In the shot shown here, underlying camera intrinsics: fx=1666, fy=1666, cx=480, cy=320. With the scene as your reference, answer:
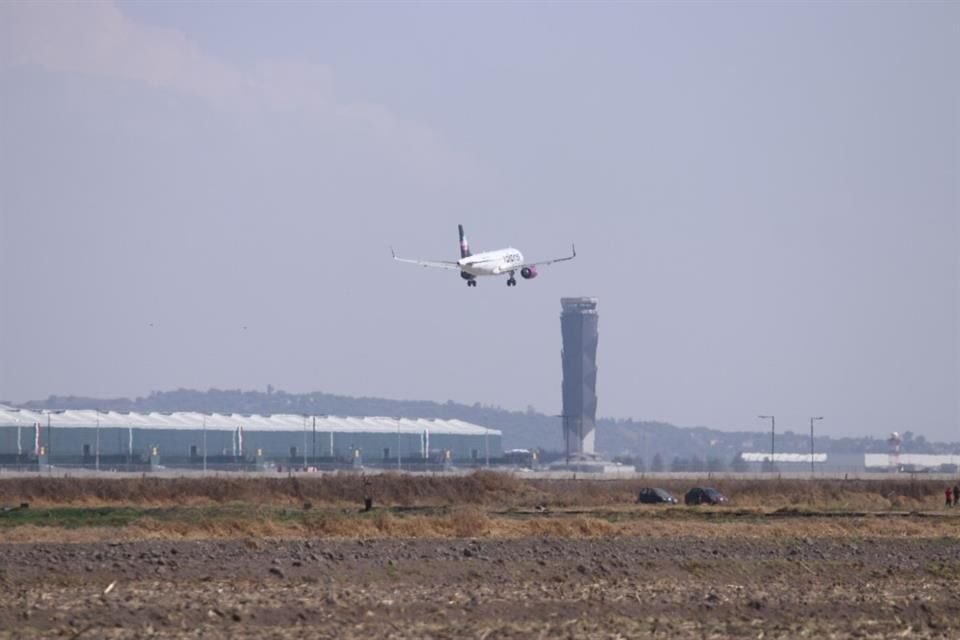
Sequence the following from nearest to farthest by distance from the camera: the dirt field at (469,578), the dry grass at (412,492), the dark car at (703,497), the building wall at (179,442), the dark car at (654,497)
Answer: the dirt field at (469,578) < the dry grass at (412,492) < the dark car at (703,497) < the dark car at (654,497) < the building wall at (179,442)

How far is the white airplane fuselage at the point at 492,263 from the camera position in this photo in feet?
314

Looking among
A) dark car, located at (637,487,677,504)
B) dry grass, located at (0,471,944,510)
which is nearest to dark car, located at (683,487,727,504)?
dark car, located at (637,487,677,504)

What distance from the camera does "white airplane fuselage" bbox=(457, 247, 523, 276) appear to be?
3770 inches

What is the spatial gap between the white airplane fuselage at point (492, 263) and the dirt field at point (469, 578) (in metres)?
37.6

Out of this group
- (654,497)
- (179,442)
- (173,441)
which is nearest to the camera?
(654,497)

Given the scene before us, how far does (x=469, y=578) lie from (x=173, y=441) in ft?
477

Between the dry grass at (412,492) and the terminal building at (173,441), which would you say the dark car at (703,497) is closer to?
the dry grass at (412,492)

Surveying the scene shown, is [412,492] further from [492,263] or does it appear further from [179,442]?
[179,442]

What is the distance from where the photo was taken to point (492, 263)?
97.4 meters

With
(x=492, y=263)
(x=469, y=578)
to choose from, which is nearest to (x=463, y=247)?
(x=492, y=263)

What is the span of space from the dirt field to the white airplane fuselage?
37.6 meters

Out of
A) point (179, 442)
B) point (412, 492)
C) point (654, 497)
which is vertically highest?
point (179, 442)

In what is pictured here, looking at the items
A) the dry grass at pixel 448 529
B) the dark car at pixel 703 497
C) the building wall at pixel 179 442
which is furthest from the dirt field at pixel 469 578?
the building wall at pixel 179 442

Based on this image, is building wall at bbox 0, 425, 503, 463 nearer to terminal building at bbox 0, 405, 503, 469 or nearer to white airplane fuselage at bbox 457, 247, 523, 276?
terminal building at bbox 0, 405, 503, 469
